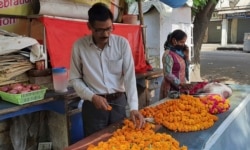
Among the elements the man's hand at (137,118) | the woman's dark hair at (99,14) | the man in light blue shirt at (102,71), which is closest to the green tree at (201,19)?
the man in light blue shirt at (102,71)

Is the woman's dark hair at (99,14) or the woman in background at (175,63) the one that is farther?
the woman in background at (175,63)

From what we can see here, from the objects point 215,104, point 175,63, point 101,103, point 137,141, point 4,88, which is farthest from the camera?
point 175,63

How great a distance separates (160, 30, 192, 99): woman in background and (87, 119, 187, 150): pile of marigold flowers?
1.47m

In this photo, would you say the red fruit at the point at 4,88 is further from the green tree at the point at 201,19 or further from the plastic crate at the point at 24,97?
the green tree at the point at 201,19

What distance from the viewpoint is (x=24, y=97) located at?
282 centimetres

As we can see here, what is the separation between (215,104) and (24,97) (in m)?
1.89

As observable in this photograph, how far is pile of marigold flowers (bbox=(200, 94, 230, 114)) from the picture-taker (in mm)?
2746

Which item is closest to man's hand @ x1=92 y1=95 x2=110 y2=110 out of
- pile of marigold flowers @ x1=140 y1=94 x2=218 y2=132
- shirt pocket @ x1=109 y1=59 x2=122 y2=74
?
shirt pocket @ x1=109 y1=59 x2=122 y2=74

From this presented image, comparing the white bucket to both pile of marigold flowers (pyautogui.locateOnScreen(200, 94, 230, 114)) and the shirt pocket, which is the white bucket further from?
pile of marigold flowers (pyautogui.locateOnScreen(200, 94, 230, 114))

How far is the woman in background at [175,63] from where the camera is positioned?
11.9 feet

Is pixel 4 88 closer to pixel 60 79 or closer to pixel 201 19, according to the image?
pixel 60 79

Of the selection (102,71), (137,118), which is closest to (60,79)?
(102,71)

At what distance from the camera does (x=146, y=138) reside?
205 centimetres

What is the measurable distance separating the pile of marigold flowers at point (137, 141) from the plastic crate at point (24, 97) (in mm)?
1106
